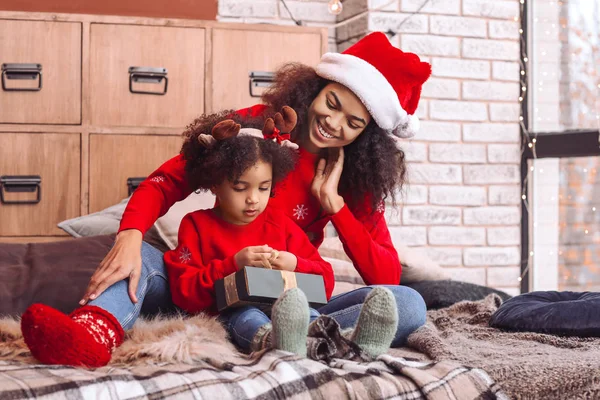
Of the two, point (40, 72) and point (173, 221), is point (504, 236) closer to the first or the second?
point (173, 221)

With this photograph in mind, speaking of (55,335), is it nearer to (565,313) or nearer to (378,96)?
(378,96)

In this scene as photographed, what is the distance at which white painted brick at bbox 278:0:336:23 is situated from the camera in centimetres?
344

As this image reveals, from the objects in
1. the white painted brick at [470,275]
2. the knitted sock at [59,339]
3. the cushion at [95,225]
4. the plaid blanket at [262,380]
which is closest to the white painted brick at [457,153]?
the white painted brick at [470,275]

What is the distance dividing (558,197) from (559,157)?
175 mm

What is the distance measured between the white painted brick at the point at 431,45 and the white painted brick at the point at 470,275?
906mm

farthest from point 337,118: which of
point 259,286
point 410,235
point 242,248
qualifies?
point 410,235

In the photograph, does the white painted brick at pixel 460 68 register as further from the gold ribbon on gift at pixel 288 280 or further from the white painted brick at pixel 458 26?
the gold ribbon on gift at pixel 288 280

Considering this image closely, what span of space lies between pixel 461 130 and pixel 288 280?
2047mm

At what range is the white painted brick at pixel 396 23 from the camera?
Result: 325 centimetres

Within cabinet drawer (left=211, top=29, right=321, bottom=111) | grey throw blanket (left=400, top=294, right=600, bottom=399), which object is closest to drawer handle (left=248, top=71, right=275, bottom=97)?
cabinet drawer (left=211, top=29, right=321, bottom=111)

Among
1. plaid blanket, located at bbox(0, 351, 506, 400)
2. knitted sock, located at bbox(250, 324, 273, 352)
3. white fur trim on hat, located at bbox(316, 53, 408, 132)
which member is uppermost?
white fur trim on hat, located at bbox(316, 53, 408, 132)

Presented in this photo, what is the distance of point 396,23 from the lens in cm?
328

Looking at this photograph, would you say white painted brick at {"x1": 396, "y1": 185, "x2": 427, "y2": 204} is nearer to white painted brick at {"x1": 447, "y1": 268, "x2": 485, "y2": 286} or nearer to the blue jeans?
white painted brick at {"x1": 447, "y1": 268, "x2": 485, "y2": 286}

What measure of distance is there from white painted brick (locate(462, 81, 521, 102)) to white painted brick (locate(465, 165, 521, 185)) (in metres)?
0.29
